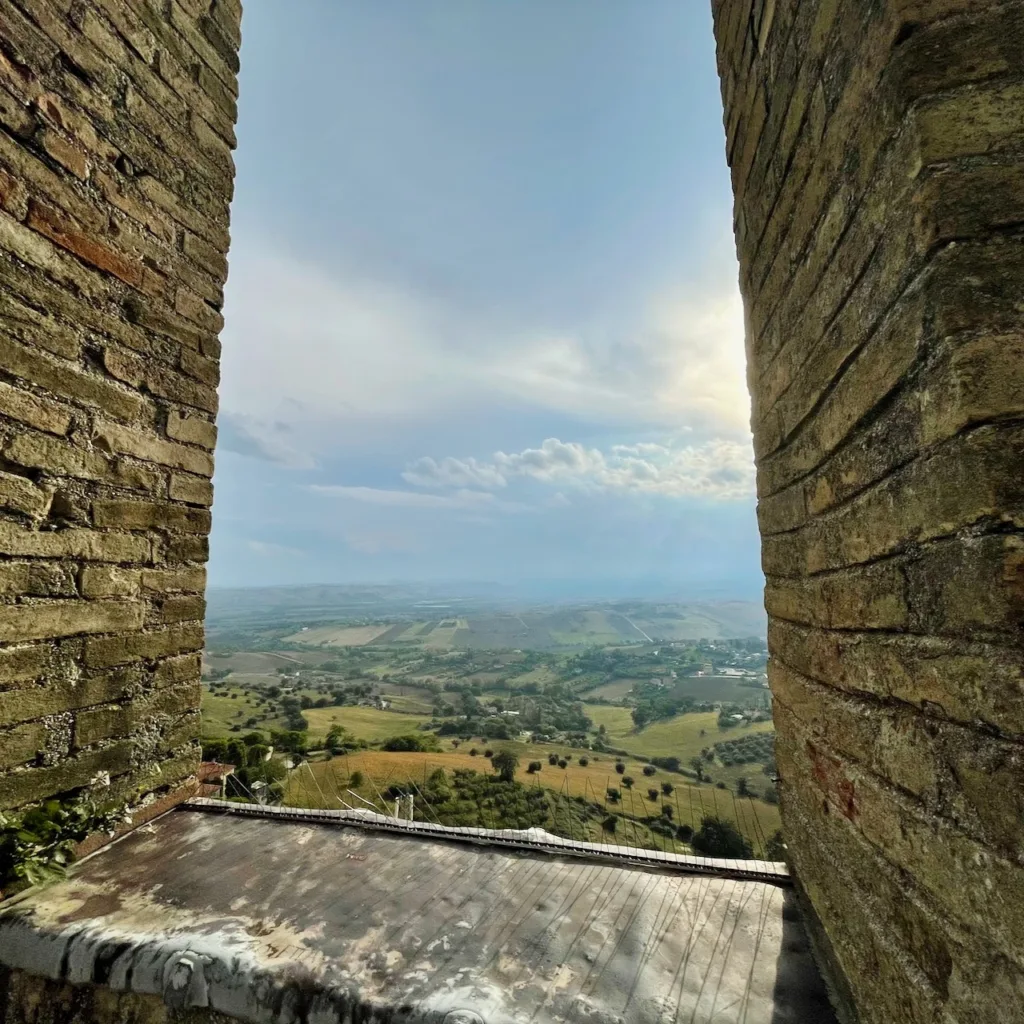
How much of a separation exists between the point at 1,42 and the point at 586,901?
4232 mm

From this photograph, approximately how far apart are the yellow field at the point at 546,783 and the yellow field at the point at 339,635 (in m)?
112

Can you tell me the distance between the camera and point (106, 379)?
2.81 meters

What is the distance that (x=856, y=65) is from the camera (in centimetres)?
139

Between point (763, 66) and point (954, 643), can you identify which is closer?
point (954, 643)

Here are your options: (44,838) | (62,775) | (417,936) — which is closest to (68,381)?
(62,775)

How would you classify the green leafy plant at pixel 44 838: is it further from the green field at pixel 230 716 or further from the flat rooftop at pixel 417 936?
the green field at pixel 230 716

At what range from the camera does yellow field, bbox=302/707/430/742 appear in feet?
131

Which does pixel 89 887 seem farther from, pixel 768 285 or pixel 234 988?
pixel 768 285

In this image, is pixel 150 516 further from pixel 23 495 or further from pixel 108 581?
pixel 23 495

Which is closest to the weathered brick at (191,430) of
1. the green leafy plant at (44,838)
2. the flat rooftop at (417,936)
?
the green leafy plant at (44,838)

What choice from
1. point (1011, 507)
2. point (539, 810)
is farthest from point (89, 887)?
point (539, 810)

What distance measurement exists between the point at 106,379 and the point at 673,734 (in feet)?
175

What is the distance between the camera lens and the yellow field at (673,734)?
44119 millimetres

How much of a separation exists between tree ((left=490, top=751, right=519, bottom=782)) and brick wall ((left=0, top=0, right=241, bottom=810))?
85.3ft
